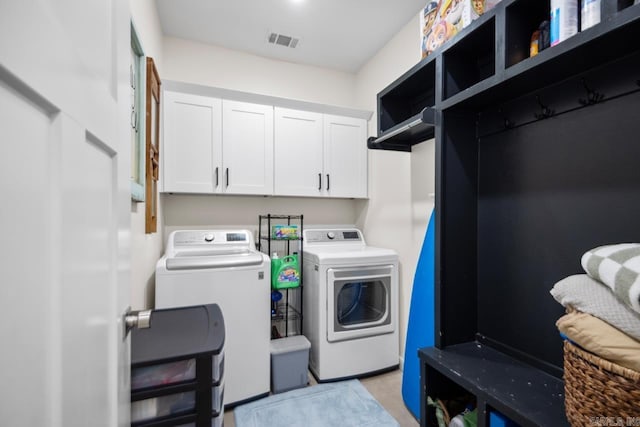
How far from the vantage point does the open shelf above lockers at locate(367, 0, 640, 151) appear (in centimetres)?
81

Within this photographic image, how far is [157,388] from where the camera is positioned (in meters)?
0.87

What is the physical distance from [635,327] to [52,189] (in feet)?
3.99

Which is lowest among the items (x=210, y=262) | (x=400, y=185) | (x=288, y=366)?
(x=288, y=366)

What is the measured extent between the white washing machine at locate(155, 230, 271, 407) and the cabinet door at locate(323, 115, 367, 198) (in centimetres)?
111

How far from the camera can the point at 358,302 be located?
2.48 m

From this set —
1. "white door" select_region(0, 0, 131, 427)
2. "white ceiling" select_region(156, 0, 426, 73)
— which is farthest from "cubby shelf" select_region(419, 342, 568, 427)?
"white ceiling" select_region(156, 0, 426, 73)

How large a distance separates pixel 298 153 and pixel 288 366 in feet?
5.81

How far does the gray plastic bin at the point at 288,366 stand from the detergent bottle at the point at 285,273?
0.45 m

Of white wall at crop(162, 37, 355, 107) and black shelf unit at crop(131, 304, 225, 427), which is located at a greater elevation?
white wall at crop(162, 37, 355, 107)

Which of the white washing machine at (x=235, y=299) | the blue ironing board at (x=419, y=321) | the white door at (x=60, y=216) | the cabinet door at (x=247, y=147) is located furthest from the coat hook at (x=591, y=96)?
the cabinet door at (x=247, y=147)

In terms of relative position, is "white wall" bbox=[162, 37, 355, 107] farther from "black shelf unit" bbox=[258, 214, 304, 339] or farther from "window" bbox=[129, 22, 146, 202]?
"black shelf unit" bbox=[258, 214, 304, 339]

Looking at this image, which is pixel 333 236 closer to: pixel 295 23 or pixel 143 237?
pixel 143 237

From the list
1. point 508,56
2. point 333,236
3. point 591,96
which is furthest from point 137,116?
point 591,96

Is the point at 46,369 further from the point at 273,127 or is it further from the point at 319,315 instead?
the point at 273,127
